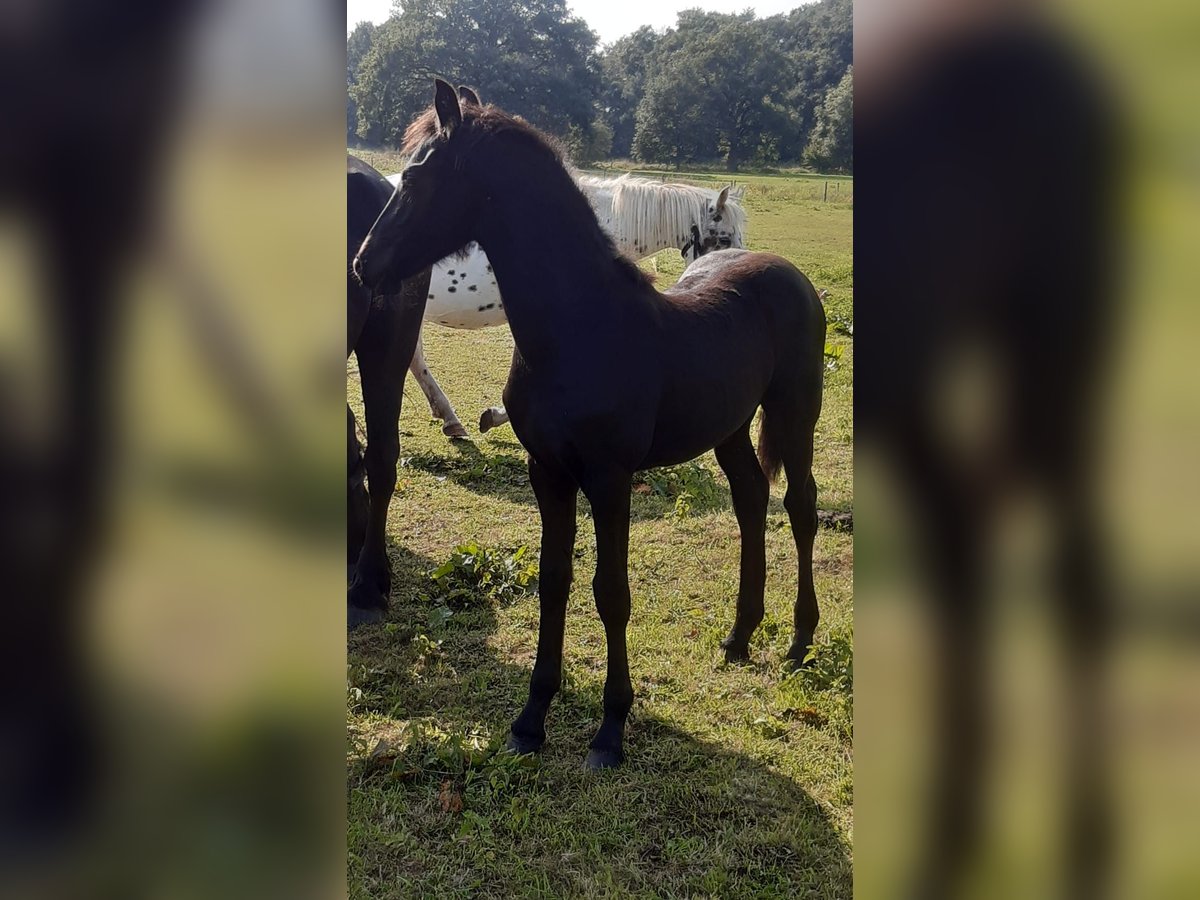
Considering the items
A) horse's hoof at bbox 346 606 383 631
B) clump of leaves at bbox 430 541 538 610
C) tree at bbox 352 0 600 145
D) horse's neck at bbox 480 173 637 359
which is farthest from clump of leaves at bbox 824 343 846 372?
tree at bbox 352 0 600 145

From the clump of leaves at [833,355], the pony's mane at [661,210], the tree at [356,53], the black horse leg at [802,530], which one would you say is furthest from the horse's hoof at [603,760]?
the tree at [356,53]

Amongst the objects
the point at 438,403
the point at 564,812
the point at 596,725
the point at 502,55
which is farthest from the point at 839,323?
the point at 502,55

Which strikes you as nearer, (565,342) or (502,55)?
(565,342)

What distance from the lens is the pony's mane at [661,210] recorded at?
20.2ft

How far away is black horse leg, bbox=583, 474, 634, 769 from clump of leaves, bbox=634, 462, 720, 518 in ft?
7.97

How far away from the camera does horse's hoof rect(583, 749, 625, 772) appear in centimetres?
302

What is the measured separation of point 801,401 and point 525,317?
4.53 feet

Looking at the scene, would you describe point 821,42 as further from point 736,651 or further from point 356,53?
point 356,53

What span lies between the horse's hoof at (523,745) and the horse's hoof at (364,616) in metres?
1.29

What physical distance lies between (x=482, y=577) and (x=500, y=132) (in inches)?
95.1

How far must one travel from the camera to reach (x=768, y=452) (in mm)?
3742
